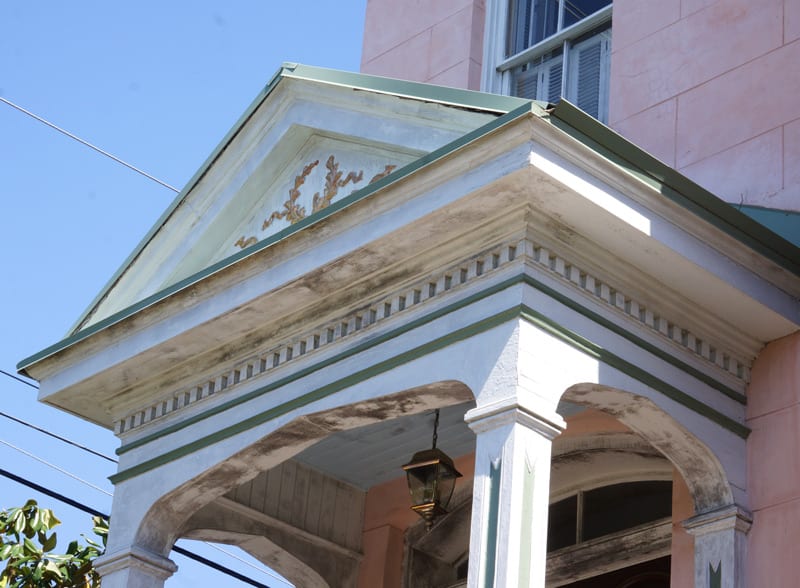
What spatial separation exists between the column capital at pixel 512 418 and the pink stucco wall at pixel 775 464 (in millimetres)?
1404

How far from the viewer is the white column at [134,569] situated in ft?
30.2

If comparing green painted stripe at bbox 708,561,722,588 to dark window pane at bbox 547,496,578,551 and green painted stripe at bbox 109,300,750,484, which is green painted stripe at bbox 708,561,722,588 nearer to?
green painted stripe at bbox 109,300,750,484

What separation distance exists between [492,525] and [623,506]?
2.87 metres

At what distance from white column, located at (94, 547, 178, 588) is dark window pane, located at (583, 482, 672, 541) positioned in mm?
2582

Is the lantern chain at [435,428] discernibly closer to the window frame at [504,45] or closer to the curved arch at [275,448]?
the curved arch at [275,448]

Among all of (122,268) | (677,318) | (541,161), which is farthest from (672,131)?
(122,268)

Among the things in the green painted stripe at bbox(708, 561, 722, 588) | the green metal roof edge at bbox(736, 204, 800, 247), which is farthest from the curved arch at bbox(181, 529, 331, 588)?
the green metal roof edge at bbox(736, 204, 800, 247)

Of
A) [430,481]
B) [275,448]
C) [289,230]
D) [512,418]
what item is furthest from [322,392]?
[512,418]

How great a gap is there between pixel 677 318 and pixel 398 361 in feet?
4.73

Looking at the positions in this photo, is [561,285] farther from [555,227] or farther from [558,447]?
[558,447]

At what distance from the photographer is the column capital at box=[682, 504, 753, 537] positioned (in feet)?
27.4

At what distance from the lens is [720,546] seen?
27.4 ft

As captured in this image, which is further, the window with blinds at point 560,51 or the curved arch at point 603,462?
the window with blinds at point 560,51

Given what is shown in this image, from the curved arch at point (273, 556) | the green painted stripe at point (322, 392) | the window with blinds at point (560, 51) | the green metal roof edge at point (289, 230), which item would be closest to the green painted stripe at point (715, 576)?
the green painted stripe at point (322, 392)
